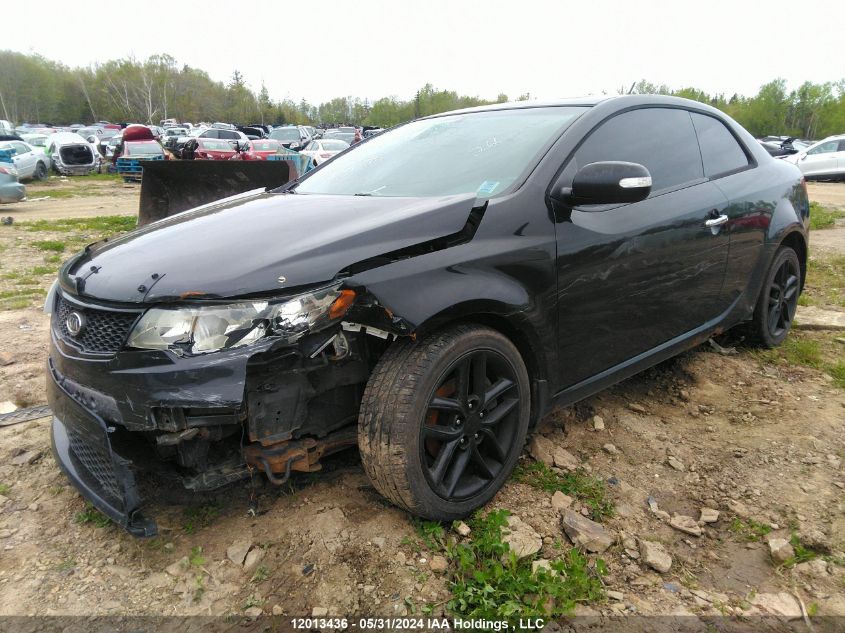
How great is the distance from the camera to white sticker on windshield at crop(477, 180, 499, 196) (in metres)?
2.41

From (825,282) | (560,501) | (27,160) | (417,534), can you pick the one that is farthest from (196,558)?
(27,160)

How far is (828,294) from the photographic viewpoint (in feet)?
17.9

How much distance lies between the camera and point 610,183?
2232 millimetres

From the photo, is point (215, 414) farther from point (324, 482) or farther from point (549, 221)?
point (549, 221)

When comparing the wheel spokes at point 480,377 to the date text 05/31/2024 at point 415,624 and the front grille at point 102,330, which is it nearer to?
the date text 05/31/2024 at point 415,624

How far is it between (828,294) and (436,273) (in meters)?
5.01

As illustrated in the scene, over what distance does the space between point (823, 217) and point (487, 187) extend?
10.2 metres

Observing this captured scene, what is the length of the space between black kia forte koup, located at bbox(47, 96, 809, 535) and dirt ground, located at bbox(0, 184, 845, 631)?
23 cm

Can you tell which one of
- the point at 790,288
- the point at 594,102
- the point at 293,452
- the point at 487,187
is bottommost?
the point at 293,452

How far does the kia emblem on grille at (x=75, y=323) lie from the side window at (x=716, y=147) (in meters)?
3.03

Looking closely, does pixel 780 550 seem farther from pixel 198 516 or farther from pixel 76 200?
pixel 76 200

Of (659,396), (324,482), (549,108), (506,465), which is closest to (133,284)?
(324,482)

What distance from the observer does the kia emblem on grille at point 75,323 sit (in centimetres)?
200

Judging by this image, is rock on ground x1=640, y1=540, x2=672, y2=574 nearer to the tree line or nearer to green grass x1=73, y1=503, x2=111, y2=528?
green grass x1=73, y1=503, x2=111, y2=528
